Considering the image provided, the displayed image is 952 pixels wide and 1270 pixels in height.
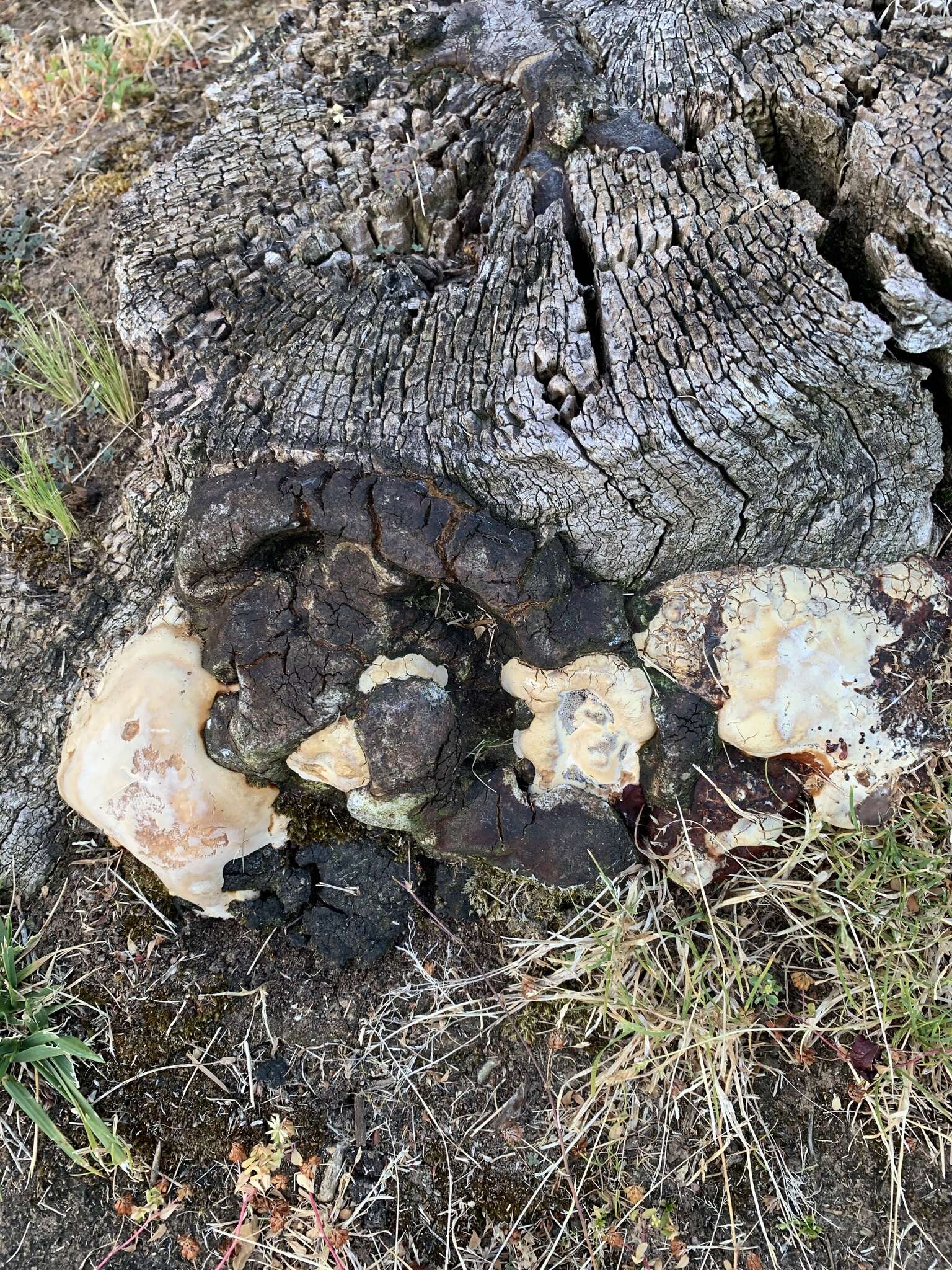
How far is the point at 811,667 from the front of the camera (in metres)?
2.67

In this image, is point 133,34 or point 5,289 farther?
point 133,34

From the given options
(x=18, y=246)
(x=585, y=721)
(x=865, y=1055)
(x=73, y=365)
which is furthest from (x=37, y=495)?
(x=865, y=1055)

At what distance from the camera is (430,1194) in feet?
8.77

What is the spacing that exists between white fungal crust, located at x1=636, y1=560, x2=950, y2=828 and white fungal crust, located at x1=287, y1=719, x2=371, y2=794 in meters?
0.90

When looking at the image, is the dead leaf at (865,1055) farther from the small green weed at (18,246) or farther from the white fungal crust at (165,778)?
the small green weed at (18,246)

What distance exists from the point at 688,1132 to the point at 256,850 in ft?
5.08

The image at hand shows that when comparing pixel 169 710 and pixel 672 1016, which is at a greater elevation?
pixel 169 710

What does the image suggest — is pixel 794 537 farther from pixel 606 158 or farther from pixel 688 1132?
pixel 688 1132

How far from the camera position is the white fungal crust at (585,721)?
2703mm

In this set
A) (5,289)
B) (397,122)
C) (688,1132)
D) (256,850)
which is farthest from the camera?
(5,289)

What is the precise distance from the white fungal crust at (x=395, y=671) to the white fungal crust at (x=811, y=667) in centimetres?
65

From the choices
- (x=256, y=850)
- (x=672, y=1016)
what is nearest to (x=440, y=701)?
(x=256, y=850)

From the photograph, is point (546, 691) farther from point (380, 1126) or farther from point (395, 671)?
point (380, 1126)

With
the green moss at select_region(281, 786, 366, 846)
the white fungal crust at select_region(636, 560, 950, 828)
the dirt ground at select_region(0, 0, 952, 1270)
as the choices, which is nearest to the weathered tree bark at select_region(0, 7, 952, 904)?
the white fungal crust at select_region(636, 560, 950, 828)
